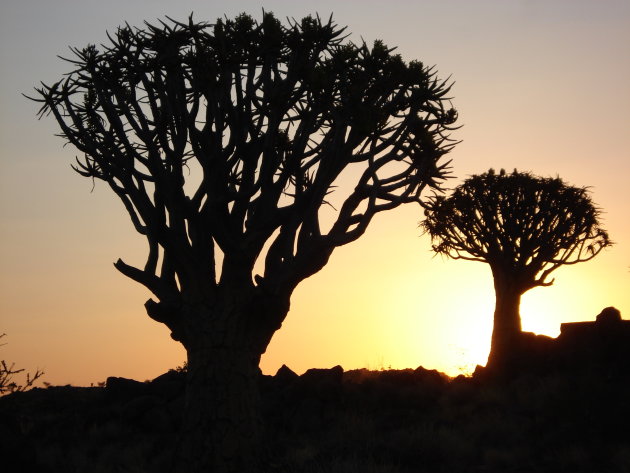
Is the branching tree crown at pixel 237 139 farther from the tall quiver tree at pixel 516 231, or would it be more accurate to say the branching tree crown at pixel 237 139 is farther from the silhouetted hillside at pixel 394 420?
the tall quiver tree at pixel 516 231

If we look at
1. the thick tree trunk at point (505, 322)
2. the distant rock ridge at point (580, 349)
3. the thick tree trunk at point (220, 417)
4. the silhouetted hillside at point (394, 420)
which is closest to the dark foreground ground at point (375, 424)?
the silhouetted hillside at point (394, 420)

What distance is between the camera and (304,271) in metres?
13.3

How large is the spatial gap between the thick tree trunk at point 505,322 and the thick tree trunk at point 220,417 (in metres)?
12.0

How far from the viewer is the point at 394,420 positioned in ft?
61.4

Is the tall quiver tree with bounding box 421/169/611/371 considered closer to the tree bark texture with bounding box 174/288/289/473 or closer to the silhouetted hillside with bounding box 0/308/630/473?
the silhouetted hillside with bounding box 0/308/630/473

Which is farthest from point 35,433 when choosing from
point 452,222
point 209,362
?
point 452,222

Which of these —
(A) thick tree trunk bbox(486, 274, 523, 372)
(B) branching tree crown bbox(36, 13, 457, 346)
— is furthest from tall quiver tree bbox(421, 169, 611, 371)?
(B) branching tree crown bbox(36, 13, 457, 346)

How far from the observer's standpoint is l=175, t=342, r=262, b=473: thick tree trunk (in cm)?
1250

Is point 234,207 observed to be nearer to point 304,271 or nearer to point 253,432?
point 304,271

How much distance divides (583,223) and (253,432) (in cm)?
1476

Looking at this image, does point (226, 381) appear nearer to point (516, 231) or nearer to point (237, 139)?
point (237, 139)

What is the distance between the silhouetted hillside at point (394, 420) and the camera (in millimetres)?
14500

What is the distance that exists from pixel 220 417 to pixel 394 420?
7.10m

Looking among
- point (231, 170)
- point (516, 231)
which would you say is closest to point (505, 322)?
point (516, 231)
